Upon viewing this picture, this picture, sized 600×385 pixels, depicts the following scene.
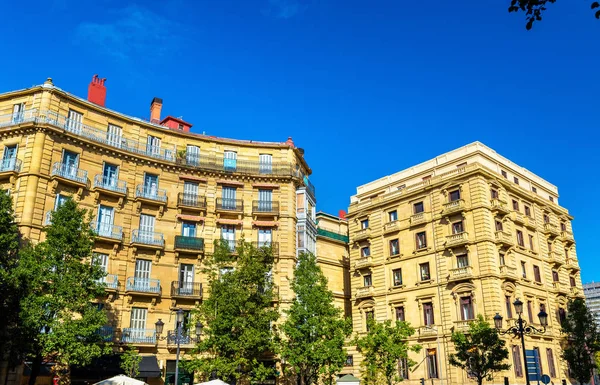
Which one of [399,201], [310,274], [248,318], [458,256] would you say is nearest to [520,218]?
[458,256]

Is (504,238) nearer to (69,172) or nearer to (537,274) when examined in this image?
(537,274)

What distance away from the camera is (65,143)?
3056 centimetres

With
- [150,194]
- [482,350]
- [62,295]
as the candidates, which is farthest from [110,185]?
[482,350]

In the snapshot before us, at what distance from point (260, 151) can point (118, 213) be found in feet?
33.5

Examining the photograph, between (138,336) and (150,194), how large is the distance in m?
8.43

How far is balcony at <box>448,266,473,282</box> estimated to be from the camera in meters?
35.3

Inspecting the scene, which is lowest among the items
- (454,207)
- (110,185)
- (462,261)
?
(462,261)

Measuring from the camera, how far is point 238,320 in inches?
1069

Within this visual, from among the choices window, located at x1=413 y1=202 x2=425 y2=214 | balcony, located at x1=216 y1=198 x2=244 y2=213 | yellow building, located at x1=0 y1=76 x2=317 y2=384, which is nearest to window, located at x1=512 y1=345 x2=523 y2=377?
window, located at x1=413 y1=202 x2=425 y2=214

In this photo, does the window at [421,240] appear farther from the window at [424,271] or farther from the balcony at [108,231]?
the balcony at [108,231]

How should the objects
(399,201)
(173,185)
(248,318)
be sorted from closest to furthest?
(248,318) < (173,185) < (399,201)

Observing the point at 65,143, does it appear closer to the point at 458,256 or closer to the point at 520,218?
the point at 458,256

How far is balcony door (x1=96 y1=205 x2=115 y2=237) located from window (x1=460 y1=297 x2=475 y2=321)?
22.4 metres

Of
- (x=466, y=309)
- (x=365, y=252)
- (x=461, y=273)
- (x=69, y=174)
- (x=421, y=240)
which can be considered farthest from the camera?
(x=365, y=252)
